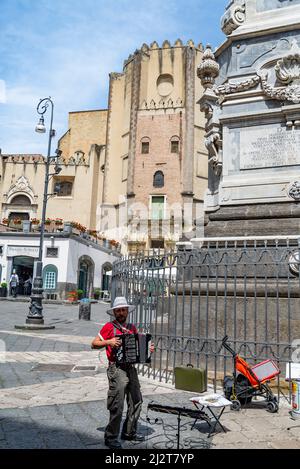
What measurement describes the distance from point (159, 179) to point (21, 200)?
14976 mm

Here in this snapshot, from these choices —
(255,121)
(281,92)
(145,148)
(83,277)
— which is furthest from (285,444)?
(145,148)

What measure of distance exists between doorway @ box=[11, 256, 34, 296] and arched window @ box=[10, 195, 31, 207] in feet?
47.3

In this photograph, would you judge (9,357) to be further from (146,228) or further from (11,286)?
(146,228)

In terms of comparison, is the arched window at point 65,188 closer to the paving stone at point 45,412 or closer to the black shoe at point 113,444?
the paving stone at point 45,412

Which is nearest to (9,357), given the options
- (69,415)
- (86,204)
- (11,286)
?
(69,415)

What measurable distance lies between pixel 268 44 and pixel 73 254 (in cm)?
2429

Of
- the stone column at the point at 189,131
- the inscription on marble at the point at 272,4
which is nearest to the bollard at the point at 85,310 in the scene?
the inscription on marble at the point at 272,4

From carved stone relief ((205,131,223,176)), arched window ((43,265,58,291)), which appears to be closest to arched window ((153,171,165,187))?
arched window ((43,265,58,291))

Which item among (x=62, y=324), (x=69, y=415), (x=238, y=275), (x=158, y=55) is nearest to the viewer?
(x=69, y=415)

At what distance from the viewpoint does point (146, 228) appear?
40969 mm

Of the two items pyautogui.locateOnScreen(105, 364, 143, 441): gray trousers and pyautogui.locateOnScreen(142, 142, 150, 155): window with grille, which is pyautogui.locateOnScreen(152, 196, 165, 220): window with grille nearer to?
pyautogui.locateOnScreen(142, 142, 150, 155): window with grille

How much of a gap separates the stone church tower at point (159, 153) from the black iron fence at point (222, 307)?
32.5 m

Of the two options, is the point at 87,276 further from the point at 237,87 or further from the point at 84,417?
the point at 84,417

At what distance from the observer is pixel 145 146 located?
42750 mm
